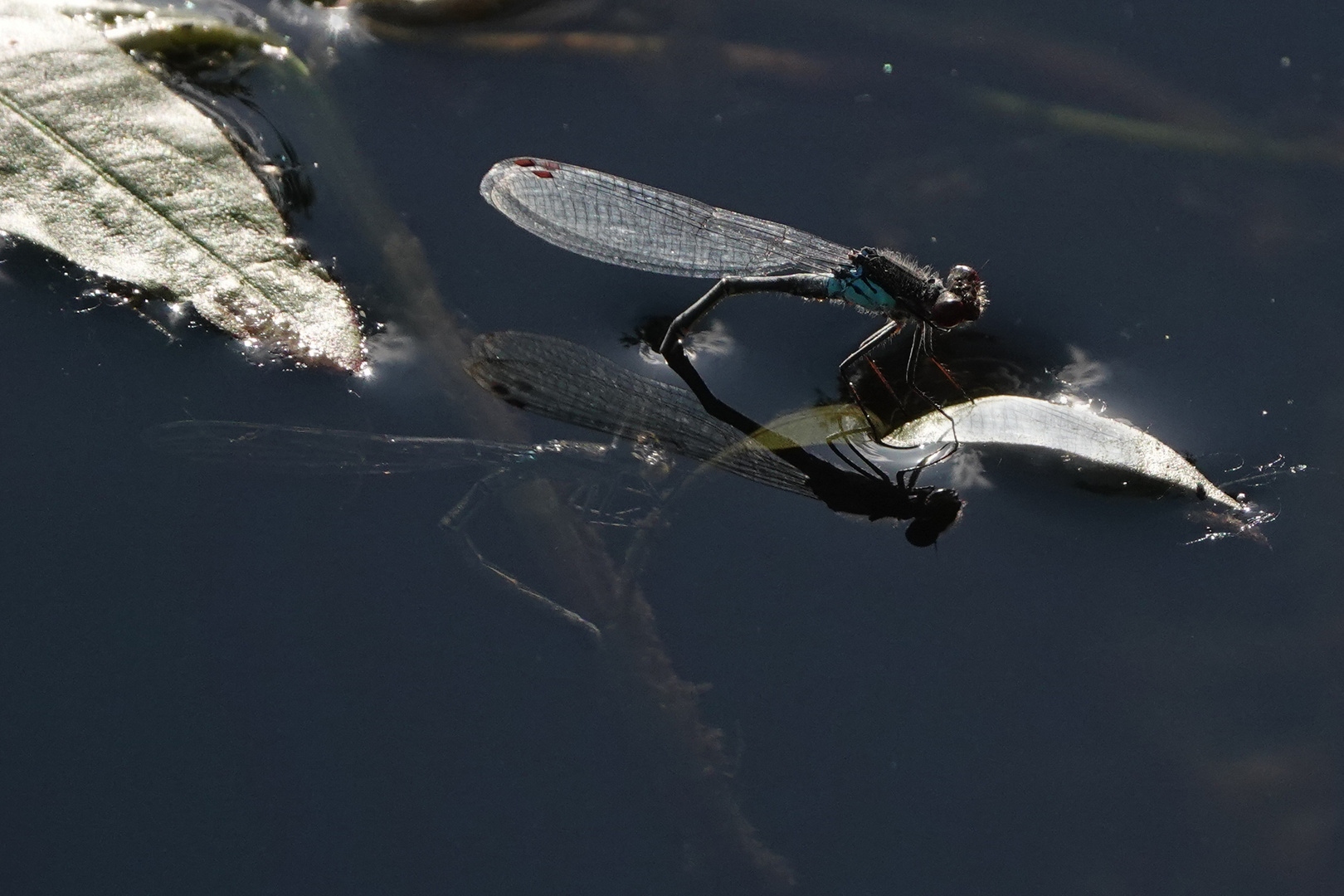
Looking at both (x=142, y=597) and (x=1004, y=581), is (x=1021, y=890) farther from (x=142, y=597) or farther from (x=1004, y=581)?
(x=142, y=597)

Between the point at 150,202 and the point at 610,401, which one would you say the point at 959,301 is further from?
the point at 150,202

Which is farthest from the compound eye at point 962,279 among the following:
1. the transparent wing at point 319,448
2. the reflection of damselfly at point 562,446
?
the transparent wing at point 319,448

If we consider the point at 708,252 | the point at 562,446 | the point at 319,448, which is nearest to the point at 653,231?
the point at 708,252

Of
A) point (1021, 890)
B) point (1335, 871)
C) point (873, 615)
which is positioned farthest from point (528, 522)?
point (1335, 871)

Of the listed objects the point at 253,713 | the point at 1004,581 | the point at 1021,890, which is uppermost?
the point at 1004,581

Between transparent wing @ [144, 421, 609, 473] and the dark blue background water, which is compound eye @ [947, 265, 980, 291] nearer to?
the dark blue background water

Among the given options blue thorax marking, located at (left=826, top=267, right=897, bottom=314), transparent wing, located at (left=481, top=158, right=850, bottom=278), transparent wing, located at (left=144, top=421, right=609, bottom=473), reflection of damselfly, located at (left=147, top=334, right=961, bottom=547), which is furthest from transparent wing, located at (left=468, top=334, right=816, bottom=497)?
blue thorax marking, located at (left=826, top=267, right=897, bottom=314)
